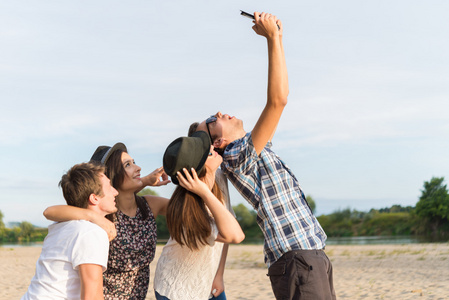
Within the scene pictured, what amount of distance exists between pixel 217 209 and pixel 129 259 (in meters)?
0.83

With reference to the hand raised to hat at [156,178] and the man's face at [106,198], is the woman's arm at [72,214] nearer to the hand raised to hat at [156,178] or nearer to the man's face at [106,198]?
the man's face at [106,198]

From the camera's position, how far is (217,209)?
2.68 metres

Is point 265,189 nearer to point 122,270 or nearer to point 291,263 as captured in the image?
point 291,263

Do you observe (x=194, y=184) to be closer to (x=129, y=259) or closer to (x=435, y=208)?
(x=129, y=259)

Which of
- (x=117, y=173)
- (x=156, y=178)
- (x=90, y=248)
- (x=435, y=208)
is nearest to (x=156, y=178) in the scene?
(x=156, y=178)

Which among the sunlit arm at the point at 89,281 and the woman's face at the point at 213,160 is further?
the woman's face at the point at 213,160

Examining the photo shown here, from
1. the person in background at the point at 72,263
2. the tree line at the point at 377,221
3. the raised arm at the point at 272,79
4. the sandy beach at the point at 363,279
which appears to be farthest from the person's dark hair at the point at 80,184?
the tree line at the point at 377,221

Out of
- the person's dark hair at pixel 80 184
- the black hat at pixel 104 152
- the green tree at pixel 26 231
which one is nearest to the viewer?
the person's dark hair at pixel 80 184

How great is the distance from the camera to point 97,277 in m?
2.50

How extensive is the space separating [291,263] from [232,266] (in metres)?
15.1

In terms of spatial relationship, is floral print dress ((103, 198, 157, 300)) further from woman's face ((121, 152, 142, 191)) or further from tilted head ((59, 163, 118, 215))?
tilted head ((59, 163, 118, 215))

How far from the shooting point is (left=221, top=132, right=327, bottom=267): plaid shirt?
2.80 m

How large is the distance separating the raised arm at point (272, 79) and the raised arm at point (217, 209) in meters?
0.42

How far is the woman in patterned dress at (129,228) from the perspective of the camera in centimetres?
313
